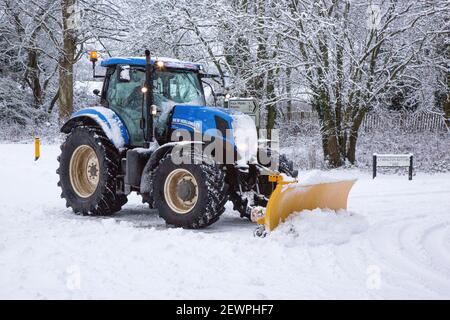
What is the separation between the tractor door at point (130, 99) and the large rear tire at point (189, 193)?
38.7 inches

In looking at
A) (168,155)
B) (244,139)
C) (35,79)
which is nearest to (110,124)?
(168,155)

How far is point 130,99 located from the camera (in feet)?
27.9

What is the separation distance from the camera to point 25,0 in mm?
20953

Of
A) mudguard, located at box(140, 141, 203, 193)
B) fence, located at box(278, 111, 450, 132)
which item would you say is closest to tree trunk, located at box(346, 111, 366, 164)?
fence, located at box(278, 111, 450, 132)

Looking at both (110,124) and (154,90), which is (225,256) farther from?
(110,124)

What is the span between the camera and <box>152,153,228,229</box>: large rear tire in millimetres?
7152

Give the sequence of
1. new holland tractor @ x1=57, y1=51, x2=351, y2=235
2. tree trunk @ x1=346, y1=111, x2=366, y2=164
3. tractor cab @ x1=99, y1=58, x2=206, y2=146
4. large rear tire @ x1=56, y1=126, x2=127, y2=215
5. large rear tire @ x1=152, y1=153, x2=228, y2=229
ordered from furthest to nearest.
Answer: tree trunk @ x1=346, y1=111, x2=366, y2=164
large rear tire @ x1=56, y1=126, x2=127, y2=215
tractor cab @ x1=99, y1=58, x2=206, y2=146
new holland tractor @ x1=57, y1=51, x2=351, y2=235
large rear tire @ x1=152, y1=153, x2=228, y2=229

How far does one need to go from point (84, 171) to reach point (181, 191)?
2209mm

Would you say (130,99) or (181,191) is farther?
(130,99)

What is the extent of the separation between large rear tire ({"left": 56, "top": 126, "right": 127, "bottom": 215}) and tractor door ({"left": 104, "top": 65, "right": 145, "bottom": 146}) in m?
0.37

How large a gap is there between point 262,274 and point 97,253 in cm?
172

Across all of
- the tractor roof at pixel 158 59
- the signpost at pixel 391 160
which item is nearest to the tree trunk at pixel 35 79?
the signpost at pixel 391 160

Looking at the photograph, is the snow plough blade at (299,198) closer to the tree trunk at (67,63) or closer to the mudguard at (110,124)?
the mudguard at (110,124)

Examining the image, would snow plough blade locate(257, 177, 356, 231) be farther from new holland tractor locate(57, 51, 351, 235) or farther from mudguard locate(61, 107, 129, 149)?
mudguard locate(61, 107, 129, 149)
